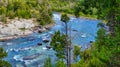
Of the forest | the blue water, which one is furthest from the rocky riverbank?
the blue water

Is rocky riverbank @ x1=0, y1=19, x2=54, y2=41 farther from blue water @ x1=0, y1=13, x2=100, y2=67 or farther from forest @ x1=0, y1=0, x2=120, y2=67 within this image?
blue water @ x1=0, y1=13, x2=100, y2=67

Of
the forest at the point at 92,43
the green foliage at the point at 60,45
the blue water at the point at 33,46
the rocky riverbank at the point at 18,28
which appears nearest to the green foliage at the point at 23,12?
the forest at the point at 92,43

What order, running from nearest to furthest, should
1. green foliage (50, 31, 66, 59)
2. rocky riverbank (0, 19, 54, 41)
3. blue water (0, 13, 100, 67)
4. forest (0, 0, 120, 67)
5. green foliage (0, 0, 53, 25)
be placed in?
forest (0, 0, 120, 67) → green foliage (50, 31, 66, 59) → blue water (0, 13, 100, 67) → rocky riverbank (0, 19, 54, 41) → green foliage (0, 0, 53, 25)

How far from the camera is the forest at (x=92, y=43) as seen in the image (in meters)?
22.4

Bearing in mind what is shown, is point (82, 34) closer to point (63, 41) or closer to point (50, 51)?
point (50, 51)

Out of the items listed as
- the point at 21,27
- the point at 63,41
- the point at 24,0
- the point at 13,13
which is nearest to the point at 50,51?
the point at 63,41

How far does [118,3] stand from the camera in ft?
72.3

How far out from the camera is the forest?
73.5ft

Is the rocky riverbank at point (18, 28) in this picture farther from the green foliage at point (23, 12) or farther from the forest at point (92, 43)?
the green foliage at point (23, 12)

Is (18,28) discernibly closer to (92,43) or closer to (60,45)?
(92,43)

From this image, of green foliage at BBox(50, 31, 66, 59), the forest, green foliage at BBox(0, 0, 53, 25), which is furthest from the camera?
green foliage at BBox(0, 0, 53, 25)

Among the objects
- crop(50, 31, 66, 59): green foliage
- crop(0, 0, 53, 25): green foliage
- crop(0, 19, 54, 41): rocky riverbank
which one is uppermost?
crop(50, 31, 66, 59): green foliage

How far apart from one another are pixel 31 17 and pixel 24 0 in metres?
23.6

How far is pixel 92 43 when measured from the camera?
84938 millimetres
